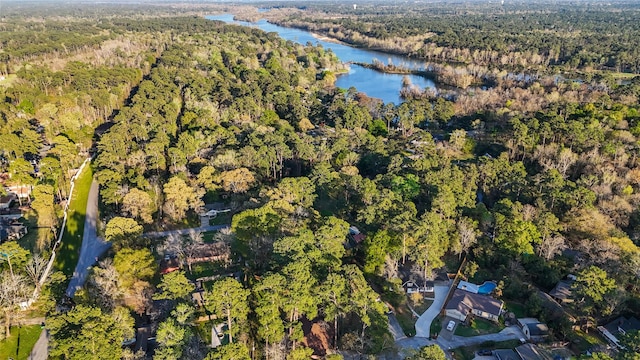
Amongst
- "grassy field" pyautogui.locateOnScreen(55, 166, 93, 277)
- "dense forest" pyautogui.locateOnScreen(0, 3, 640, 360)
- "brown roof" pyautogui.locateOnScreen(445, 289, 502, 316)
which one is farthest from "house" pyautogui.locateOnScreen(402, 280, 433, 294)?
"grassy field" pyautogui.locateOnScreen(55, 166, 93, 277)

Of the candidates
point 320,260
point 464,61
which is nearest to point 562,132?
point 320,260

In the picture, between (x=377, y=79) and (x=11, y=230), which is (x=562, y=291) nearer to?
(x=11, y=230)

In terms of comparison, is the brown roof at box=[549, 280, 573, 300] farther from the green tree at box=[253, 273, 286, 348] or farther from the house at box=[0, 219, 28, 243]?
the house at box=[0, 219, 28, 243]

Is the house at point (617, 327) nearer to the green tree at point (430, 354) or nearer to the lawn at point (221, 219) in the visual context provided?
the green tree at point (430, 354)

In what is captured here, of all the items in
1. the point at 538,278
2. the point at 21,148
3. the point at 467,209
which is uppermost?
the point at 21,148

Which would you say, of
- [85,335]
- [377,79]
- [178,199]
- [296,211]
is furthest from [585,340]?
[377,79]

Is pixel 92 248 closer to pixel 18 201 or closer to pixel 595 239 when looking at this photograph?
pixel 18 201
